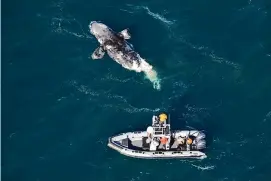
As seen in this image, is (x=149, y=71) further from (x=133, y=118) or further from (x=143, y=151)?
(x=143, y=151)


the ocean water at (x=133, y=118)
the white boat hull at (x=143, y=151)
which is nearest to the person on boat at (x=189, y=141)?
the white boat hull at (x=143, y=151)

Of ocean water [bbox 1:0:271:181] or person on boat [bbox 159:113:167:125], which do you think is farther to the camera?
ocean water [bbox 1:0:271:181]

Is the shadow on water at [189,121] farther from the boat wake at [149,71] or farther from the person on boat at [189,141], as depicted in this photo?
the boat wake at [149,71]

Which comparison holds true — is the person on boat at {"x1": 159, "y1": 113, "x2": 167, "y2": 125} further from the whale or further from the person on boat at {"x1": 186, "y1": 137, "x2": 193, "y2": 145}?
the whale

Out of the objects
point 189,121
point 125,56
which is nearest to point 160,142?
point 189,121

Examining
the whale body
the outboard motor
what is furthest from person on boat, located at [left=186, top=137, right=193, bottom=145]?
the whale body

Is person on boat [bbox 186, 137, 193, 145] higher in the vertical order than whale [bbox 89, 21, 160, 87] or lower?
lower

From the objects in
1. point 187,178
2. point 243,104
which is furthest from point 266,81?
point 187,178

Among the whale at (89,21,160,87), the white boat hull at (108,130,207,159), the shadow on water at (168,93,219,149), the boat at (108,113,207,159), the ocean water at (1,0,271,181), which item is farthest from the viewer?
the whale at (89,21,160,87)
